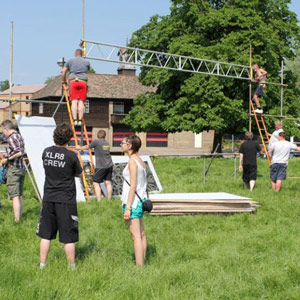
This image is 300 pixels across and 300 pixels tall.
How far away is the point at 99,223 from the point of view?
30.1 ft

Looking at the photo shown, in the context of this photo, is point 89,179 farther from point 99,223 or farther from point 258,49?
point 258,49

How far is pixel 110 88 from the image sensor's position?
59.0 m


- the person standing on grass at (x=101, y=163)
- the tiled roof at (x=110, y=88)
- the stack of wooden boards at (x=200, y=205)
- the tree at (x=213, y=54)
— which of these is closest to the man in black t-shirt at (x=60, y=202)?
the stack of wooden boards at (x=200, y=205)

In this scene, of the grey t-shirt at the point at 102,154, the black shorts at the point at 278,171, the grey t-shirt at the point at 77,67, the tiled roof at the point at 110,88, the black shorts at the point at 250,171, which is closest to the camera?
the grey t-shirt at the point at 102,154

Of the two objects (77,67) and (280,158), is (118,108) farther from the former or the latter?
(77,67)

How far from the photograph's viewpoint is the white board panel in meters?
11.5

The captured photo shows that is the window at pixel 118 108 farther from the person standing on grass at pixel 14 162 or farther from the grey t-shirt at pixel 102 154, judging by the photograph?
the person standing on grass at pixel 14 162

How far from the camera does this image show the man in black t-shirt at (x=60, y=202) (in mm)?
6031

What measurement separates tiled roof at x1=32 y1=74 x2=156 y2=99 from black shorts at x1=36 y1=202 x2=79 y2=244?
170 ft

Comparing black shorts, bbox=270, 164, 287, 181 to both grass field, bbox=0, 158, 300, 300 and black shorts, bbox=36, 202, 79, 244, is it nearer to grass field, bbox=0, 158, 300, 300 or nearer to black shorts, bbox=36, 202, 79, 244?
grass field, bbox=0, 158, 300, 300

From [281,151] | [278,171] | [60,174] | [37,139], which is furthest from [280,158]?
[60,174]

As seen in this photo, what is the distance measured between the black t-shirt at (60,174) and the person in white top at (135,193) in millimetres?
680

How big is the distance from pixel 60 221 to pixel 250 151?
881cm

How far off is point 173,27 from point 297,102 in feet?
29.6
